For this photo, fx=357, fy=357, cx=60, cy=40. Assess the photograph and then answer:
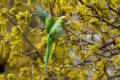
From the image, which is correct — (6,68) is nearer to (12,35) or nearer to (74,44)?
(12,35)

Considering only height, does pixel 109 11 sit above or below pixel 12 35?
above

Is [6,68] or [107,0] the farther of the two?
[6,68]

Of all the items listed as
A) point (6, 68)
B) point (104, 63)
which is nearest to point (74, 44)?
point (104, 63)

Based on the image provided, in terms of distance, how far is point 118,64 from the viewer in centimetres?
370

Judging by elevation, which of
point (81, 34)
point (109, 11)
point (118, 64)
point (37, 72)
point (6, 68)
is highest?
point (109, 11)

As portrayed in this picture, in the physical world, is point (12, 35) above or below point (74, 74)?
above

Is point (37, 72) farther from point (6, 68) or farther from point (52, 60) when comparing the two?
point (6, 68)

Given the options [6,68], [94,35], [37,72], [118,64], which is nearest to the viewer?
[118,64]

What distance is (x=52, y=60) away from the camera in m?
4.22

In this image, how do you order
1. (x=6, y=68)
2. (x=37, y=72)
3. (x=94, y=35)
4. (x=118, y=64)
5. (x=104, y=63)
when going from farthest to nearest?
1. (x=6, y=68)
2. (x=37, y=72)
3. (x=94, y=35)
4. (x=118, y=64)
5. (x=104, y=63)

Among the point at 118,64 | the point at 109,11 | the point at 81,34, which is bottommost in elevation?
the point at 118,64

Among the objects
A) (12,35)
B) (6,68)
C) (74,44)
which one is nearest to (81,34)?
(74,44)

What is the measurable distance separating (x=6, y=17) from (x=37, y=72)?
790 mm

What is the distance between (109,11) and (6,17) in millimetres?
1303
